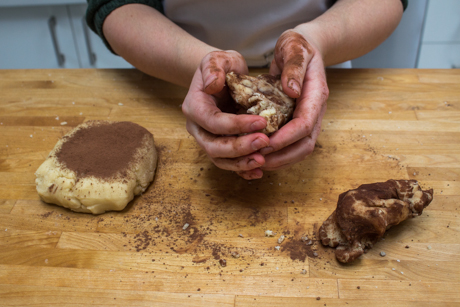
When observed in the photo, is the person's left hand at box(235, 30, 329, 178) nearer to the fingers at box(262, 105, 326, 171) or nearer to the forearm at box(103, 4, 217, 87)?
the fingers at box(262, 105, 326, 171)

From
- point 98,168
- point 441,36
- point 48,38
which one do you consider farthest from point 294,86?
point 48,38

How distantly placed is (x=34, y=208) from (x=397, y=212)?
3.64 ft

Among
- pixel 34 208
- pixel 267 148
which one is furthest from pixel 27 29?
pixel 267 148

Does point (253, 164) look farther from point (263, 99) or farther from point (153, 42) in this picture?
point (153, 42)

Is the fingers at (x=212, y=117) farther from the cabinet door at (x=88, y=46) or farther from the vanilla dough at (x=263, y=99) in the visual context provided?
the cabinet door at (x=88, y=46)

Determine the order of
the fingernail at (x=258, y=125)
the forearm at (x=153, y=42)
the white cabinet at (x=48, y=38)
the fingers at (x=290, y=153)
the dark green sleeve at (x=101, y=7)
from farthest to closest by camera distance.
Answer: the white cabinet at (x=48, y=38), the dark green sleeve at (x=101, y=7), the forearm at (x=153, y=42), the fingers at (x=290, y=153), the fingernail at (x=258, y=125)

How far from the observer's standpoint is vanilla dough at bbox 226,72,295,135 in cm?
104

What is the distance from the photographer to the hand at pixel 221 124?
987mm

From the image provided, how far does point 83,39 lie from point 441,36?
245 centimetres

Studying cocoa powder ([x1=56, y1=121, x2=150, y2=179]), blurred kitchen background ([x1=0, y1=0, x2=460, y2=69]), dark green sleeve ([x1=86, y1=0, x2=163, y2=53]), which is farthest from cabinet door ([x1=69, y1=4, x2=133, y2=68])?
cocoa powder ([x1=56, y1=121, x2=150, y2=179])

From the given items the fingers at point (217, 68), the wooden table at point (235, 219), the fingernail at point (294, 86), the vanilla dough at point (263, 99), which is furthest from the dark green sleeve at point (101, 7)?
the fingernail at point (294, 86)

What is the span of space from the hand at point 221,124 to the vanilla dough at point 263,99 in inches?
1.7

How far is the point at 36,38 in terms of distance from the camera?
2654mm

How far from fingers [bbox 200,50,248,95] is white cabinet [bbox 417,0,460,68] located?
1.85 meters
